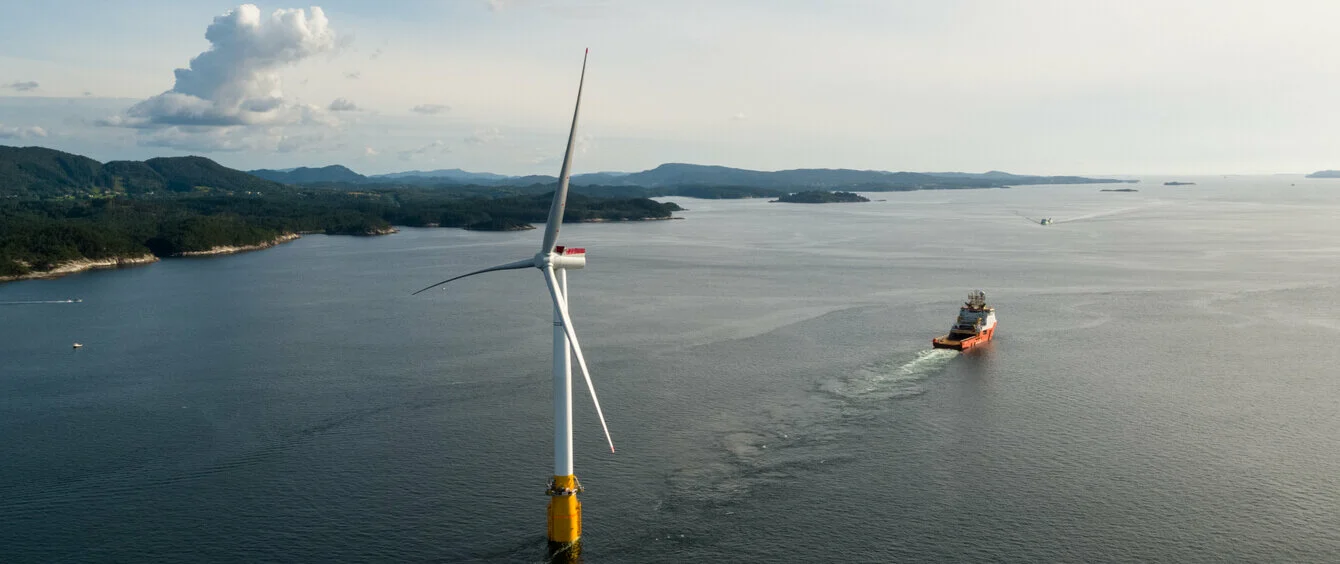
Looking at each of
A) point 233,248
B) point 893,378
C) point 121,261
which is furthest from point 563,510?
point 233,248

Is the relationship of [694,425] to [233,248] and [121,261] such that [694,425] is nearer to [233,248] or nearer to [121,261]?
[121,261]

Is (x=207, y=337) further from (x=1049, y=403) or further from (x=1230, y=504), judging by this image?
(x=1230, y=504)

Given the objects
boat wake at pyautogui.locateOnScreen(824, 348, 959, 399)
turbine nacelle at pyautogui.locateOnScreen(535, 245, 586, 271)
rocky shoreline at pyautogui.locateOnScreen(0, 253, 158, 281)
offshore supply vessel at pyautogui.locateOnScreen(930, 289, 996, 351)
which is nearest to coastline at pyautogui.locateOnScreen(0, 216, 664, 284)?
rocky shoreline at pyautogui.locateOnScreen(0, 253, 158, 281)

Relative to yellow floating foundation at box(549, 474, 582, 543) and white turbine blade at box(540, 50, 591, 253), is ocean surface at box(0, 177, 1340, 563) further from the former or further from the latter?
white turbine blade at box(540, 50, 591, 253)

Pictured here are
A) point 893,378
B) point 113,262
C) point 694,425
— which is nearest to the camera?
point 694,425

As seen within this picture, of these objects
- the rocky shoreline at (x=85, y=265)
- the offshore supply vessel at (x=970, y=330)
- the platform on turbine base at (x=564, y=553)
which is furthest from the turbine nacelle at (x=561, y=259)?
the rocky shoreline at (x=85, y=265)

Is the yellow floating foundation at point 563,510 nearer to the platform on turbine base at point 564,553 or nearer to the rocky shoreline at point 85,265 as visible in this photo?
the platform on turbine base at point 564,553

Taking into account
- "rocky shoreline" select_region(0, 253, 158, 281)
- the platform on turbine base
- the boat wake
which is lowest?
the platform on turbine base
